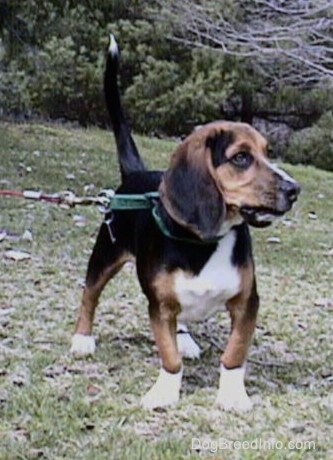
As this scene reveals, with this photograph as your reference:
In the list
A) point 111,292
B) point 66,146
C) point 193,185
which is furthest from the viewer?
point 66,146

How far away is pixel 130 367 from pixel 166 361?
0.49 m

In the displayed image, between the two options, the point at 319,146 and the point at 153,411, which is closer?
the point at 153,411

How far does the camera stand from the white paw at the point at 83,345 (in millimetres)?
3555

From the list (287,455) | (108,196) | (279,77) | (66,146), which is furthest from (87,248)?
(279,77)

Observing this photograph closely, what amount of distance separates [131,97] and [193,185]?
14.1 m

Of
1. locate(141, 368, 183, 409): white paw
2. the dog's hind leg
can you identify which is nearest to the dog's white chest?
locate(141, 368, 183, 409): white paw

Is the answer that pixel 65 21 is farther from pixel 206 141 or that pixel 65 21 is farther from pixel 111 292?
pixel 206 141

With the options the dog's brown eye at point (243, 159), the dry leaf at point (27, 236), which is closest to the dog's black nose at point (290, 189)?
the dog's brown eye at point (243, 159)

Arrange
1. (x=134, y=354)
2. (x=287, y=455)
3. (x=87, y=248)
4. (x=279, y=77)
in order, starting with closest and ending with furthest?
(x=287, y=455) → (x=134, y=354) → (x=87, y=248) → (x=279, y=77)

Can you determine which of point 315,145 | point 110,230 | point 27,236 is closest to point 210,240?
point 110,230

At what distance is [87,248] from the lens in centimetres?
595

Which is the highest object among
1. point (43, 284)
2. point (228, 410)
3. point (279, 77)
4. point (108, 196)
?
point (108, 196)

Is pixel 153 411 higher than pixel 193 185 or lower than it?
lower

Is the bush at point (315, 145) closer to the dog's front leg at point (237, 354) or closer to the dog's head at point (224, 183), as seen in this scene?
the dog's front leg at point (237, 354)
